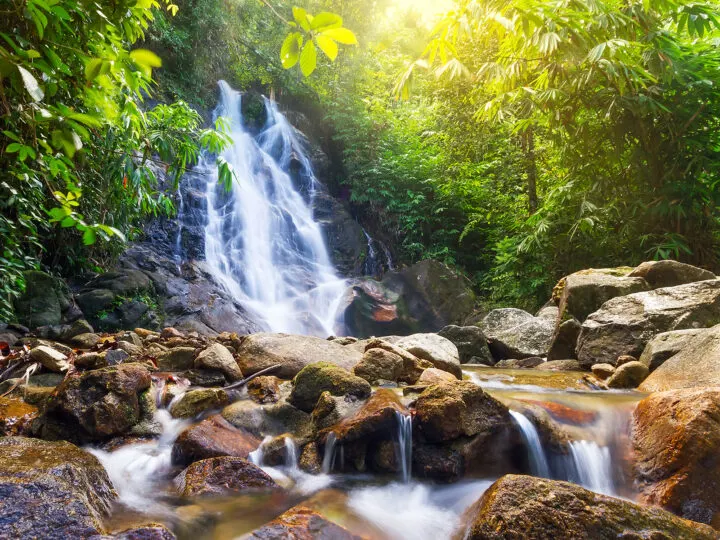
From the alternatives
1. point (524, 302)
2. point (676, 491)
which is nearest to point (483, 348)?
point (524, 302)

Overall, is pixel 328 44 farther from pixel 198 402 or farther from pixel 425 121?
pixel 425 121

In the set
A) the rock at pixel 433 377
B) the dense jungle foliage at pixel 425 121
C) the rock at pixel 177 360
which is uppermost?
the dense jungle foliage at pixel 425 121

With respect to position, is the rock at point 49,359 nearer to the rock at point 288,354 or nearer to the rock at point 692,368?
the rock at point 288,354

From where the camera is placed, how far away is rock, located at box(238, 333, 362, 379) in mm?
4500

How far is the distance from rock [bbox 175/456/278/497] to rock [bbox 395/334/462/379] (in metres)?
2.68

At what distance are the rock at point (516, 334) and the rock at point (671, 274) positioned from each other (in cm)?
158

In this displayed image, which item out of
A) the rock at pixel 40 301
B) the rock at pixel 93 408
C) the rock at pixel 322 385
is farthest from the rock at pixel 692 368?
the rock at pixel 40 301

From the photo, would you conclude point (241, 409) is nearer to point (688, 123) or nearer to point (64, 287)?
point (64, 287)

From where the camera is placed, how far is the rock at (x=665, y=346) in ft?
13.9

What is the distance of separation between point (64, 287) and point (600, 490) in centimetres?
782

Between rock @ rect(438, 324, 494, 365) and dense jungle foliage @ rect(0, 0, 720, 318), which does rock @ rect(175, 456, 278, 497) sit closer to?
dense jungle foliage @ rect(0, 0, 720, 318)

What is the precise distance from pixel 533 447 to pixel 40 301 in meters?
6.93

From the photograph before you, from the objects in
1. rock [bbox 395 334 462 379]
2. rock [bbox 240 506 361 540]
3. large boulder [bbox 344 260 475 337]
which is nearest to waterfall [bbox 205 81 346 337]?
large boulder [bbox 344 260 475 337]

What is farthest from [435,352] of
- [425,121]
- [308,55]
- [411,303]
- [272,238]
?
[425,121]
